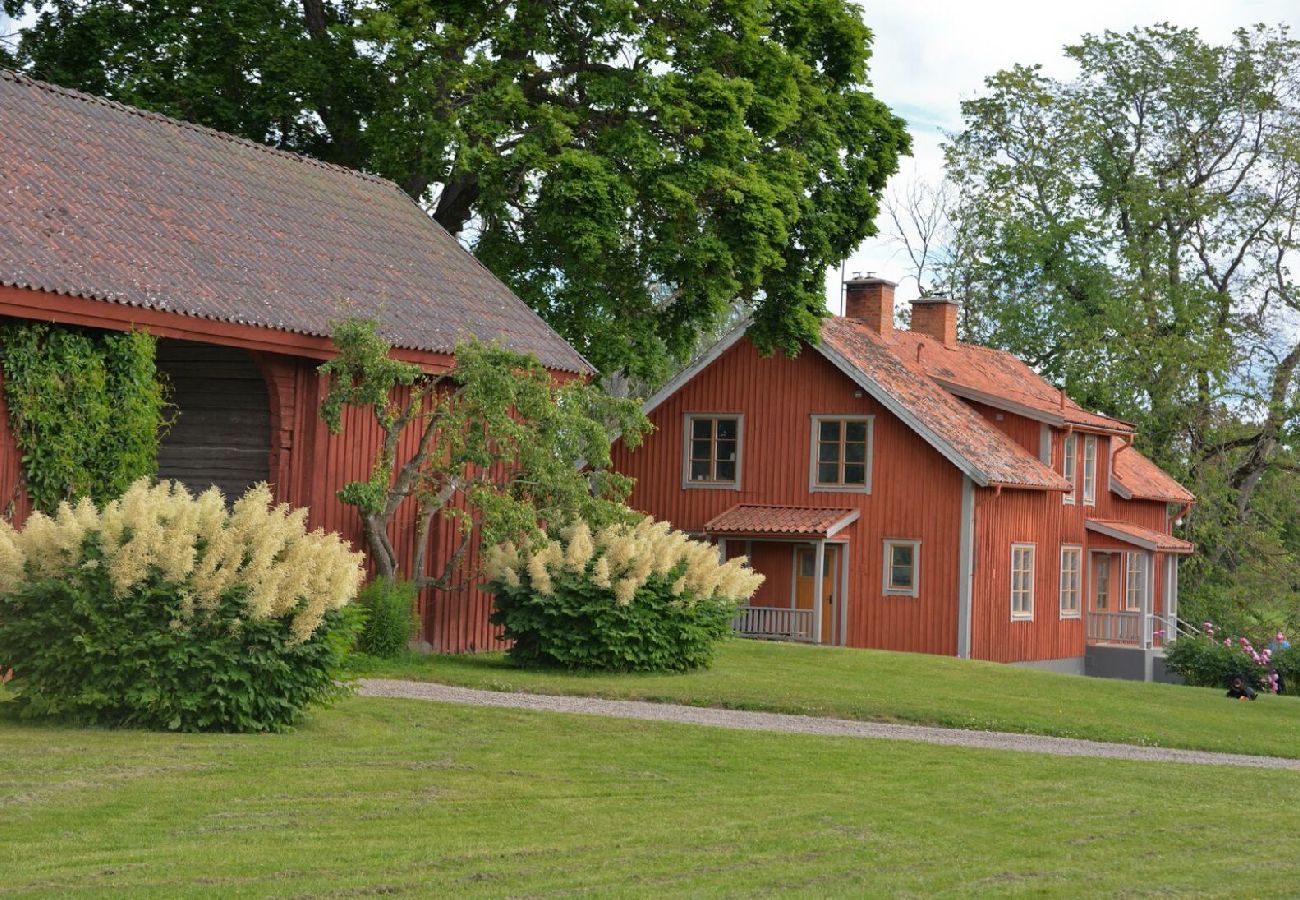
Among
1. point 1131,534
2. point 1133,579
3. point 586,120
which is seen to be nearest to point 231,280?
point 586,120

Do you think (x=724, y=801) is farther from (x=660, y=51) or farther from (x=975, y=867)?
(x=660, y=51)

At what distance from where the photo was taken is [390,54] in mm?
28250

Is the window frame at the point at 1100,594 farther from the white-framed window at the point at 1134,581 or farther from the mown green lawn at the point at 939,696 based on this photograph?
the mown green lawn at the point at 939,696

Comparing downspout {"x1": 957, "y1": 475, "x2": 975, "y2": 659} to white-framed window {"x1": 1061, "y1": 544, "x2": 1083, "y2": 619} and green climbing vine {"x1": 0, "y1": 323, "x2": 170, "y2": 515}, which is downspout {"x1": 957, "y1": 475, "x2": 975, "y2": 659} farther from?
green climbing vine {"x1": 0, "y1": 323, "x2": 170, "y2": 515}

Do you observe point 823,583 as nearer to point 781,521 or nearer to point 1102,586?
point 781,521

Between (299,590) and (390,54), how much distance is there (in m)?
17.3

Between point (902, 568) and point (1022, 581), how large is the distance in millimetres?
3053

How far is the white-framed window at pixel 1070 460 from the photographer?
118ft

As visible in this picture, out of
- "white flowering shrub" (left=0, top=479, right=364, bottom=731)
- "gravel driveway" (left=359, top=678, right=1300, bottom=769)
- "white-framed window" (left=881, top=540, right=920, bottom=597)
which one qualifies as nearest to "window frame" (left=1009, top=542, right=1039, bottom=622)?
"white-framed window" (left=881, top=540, right=920, bottom=597)

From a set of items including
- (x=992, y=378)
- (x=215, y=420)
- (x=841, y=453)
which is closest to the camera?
(x=215, y=420)

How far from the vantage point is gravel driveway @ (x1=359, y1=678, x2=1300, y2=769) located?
15.6 m

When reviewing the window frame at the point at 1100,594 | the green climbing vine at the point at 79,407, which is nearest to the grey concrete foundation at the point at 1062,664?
the window frame at the point at 1100,594

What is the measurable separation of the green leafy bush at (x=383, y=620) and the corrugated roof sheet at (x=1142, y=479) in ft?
77.1

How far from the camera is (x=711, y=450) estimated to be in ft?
111
